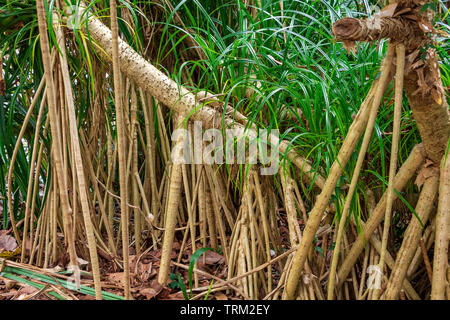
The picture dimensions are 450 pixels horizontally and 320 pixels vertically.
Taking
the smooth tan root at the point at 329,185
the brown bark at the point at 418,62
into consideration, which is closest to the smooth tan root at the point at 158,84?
the smooth tan root at the point at 329,185

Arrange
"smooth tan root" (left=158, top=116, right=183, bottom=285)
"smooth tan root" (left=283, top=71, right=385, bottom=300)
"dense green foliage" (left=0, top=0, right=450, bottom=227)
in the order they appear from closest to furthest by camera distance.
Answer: "smooth tan root" (left=283, top=71, right=385, bottom=300) → "dense green foliage" (left=0, top=0, right=450, bottom=227) → "smooth tan root" (left=158, top=116, right=183, bottom=285)

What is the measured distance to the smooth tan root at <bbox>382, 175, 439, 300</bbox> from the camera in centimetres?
98

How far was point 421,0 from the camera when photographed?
0.85 metres

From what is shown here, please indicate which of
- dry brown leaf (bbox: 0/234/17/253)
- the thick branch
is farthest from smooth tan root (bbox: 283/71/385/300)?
dry brown leaf (bbox: 0/234/17/253)

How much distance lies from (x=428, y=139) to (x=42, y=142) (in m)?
1.14

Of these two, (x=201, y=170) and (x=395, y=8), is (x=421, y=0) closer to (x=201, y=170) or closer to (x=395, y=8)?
(x=395, y=8)

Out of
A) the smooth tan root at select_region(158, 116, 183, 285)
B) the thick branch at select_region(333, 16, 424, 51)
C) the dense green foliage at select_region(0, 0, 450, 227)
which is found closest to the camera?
the thick branch at select_region(333, 16, 424, 51)

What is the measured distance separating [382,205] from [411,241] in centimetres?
10

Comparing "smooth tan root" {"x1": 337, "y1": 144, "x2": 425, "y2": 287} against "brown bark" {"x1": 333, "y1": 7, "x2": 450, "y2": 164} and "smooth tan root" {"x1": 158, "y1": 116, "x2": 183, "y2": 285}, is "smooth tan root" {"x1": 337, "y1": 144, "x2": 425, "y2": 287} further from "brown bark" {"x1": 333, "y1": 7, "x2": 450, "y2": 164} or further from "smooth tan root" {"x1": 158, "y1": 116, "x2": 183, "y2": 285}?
"smooth tan root" {"x1": 158, "y1": 116, "x2": 183, "y2": 285}

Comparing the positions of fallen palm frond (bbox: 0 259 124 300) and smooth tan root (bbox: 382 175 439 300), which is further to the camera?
fallen palm frond (bbox: 0 259 124 300)

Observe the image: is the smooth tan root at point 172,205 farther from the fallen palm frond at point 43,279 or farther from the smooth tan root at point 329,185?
the smooth tan root at point 329,185

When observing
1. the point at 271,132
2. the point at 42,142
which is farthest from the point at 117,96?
the point at 42,142

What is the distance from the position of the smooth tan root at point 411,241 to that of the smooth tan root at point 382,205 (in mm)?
44

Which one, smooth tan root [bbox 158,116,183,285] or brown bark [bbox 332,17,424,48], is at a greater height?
brown bark [bbox 332,17,424,48]
